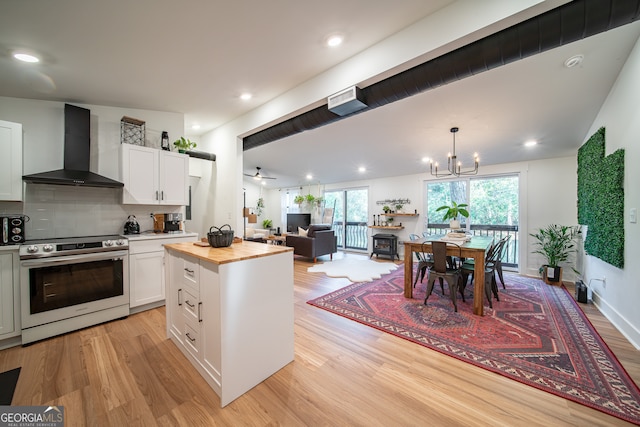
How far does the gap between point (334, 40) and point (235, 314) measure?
2.37 meters

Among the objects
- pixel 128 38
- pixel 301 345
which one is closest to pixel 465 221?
pixel 301 345

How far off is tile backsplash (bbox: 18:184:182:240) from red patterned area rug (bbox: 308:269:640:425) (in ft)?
9.57

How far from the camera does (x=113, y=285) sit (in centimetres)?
273

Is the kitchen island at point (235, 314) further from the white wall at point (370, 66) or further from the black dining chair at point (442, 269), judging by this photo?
the black dining chair at point (442, 269)

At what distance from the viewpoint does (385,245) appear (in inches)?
264

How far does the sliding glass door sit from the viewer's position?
784cm

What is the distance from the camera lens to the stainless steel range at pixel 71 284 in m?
2.25

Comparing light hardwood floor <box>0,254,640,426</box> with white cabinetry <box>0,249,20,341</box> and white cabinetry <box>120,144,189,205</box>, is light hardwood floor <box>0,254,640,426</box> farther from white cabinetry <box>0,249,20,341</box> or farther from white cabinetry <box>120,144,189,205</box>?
white cabinetry <box>120,144,189,205</box>

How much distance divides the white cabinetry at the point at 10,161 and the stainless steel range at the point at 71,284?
0.53m

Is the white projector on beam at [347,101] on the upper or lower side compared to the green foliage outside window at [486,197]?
upper

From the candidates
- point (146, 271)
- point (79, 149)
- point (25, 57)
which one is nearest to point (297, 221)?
point (146, 271)

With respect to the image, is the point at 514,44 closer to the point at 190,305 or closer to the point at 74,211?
the point at 190,305

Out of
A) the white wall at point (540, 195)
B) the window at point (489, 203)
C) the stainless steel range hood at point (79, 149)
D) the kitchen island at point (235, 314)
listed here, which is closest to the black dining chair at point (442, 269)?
the kitchen island at point (235, 314)

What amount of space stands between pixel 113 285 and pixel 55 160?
1.71 metres
